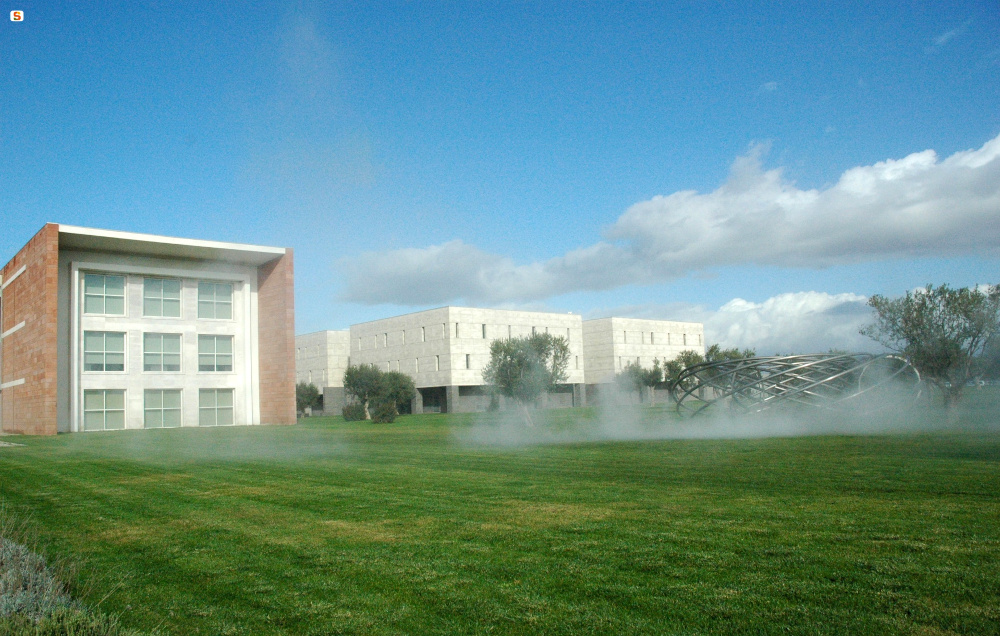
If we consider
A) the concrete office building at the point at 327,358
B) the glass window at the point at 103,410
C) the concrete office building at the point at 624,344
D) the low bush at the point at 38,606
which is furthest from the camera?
the concrete office building at the point at 327,358

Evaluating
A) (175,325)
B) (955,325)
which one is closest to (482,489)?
(955,325)

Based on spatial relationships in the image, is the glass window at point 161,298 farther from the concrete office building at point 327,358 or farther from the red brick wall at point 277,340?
the concrete office building at point 327,358

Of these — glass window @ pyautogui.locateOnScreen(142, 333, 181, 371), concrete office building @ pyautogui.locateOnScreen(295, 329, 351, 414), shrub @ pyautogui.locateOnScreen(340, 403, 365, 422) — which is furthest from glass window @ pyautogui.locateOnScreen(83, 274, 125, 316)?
concrete office building @ pyautogui.locateOnScreen(295, 329, 351, 414)

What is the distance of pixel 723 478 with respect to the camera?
1257 centimetres

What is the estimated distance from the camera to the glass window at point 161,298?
47906 millimetres

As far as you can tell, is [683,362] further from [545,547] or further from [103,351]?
[545,547]

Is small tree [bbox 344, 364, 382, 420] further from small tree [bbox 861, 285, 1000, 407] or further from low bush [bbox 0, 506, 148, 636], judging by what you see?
low bush [bbox 0, 506, 148, 636]

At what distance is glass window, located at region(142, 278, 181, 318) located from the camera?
47906mm

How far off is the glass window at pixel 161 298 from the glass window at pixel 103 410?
5.44 m

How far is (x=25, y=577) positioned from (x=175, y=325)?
45987mm

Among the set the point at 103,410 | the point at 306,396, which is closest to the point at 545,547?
the point at 103,410

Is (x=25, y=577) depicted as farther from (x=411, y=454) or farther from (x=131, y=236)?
(x=131, y=236)

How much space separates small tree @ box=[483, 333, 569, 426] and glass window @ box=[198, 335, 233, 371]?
61.2 feet

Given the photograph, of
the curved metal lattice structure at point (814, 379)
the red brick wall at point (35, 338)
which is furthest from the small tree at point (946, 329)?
the red brick wall at point (35, 338)
